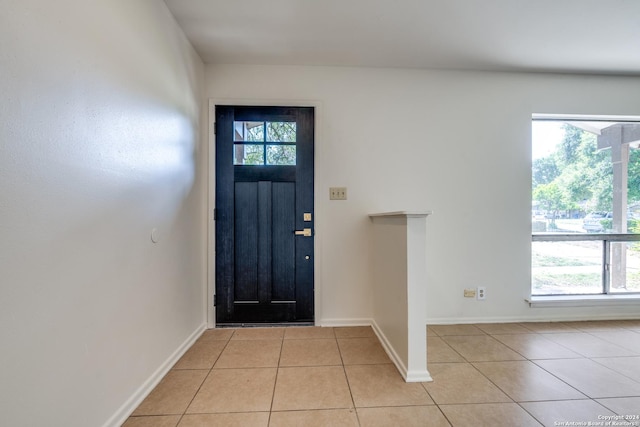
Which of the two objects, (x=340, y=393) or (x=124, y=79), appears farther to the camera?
(x=340, y=393)

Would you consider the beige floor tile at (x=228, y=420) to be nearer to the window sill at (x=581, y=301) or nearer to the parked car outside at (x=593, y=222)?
the window sill at (x=581, y=301)

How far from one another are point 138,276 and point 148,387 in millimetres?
663

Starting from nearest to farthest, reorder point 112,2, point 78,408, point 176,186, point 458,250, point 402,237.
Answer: point 78,408 < point 112,2 < point 402,237 < point 176,186 < point 458,250

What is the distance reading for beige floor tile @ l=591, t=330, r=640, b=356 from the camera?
207cm

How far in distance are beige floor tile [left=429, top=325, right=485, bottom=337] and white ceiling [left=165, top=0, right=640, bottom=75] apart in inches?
94.3

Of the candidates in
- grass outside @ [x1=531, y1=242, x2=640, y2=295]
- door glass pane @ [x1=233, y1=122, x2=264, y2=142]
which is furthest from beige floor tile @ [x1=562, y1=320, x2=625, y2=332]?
door glass pane @ [x1=233, y1=122, x2=264, y2=142]

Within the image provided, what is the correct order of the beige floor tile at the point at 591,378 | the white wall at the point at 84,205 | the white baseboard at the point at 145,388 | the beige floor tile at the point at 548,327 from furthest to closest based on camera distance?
the beige floor tile at the point at 548,327 < the beige floor tile at the point at 591,378 < the white baseboard at the point at 145,388 < the white wall at the point at 84,205

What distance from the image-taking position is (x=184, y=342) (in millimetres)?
2059

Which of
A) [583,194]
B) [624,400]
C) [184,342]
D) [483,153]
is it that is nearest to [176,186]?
[184,342]

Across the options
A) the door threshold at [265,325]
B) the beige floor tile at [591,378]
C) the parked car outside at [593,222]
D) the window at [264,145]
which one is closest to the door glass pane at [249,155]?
the window at [264,145]

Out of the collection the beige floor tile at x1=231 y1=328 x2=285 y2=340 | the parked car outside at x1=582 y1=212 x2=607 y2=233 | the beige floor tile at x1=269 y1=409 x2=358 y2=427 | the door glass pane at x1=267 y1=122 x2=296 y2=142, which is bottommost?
the beige floor tile at x1=231 y1=328 x2=285 y2=340

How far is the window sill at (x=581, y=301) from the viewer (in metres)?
2.58

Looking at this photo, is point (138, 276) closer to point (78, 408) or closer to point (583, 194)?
point (78, 408)

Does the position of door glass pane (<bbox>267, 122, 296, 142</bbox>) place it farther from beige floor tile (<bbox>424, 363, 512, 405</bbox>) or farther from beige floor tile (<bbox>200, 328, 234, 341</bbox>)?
beige floor tile (<bbox>424, 363, 512, 405</bbox>)
